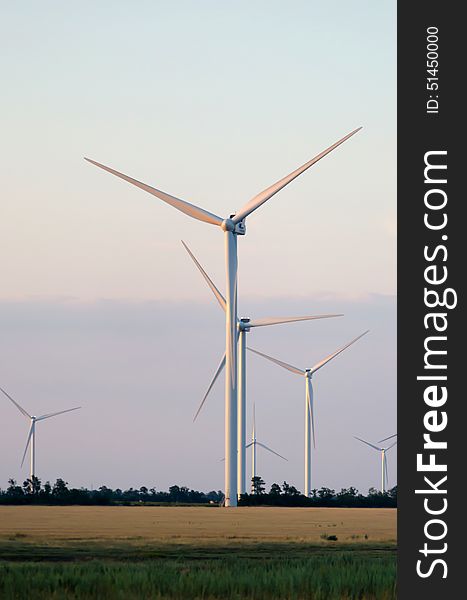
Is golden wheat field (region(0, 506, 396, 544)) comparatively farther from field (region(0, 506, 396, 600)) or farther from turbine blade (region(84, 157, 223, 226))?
turbine blade (region(84, 157, 223, 226))

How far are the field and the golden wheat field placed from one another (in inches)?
3.2

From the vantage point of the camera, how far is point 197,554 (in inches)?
2477

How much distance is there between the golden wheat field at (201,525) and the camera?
78.5m

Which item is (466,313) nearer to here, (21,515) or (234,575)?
(234,575)

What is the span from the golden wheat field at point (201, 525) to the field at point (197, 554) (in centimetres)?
8

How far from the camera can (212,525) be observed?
92875mm

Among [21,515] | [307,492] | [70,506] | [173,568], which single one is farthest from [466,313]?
[307,492]

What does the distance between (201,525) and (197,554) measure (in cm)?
3090

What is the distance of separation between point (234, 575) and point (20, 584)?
7.78 m

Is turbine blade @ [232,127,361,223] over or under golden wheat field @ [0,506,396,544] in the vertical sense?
over

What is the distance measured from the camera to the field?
135 ft

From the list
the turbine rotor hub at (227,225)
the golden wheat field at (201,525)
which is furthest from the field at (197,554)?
the turbine rotor hub at (227,225)

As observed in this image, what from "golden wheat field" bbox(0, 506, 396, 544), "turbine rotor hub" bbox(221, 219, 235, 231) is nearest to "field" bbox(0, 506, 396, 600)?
"golden wheat field" bbox(0, 506, 396, 544)

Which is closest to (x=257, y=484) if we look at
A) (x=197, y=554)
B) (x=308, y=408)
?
(x=308, y=408)
